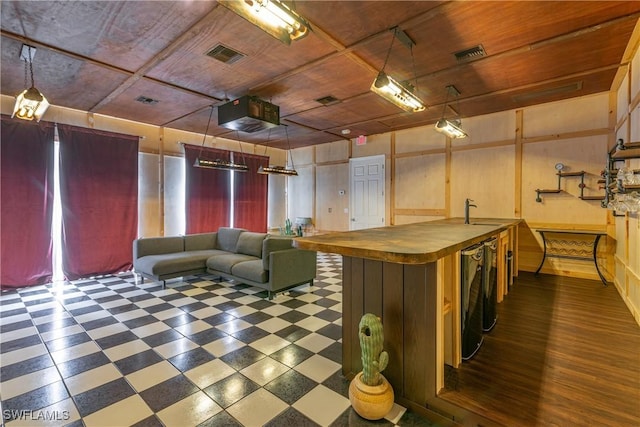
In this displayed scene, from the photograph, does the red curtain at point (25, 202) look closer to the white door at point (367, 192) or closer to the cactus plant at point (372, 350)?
the cactus plant at point (372, 350)

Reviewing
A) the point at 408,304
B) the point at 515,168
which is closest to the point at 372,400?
the point at 408,304

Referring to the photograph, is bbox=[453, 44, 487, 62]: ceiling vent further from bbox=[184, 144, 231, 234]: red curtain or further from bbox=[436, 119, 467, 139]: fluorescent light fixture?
bbox=[184, 144, 231, 234]: red curtain

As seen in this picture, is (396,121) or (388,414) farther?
(396,121)

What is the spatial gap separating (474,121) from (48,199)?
770 centimetres

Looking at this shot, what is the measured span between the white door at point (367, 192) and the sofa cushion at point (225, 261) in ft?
11.0

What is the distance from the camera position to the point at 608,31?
279cm

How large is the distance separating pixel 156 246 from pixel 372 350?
473 centimetres

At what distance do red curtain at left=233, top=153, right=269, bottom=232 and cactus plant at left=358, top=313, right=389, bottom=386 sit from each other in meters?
6.31

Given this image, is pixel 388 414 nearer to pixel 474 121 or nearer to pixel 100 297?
pixel 100 297

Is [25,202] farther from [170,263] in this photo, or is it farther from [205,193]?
[205,193]

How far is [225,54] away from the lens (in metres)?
3.20

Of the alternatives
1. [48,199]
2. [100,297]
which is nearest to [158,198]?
[48,199]
